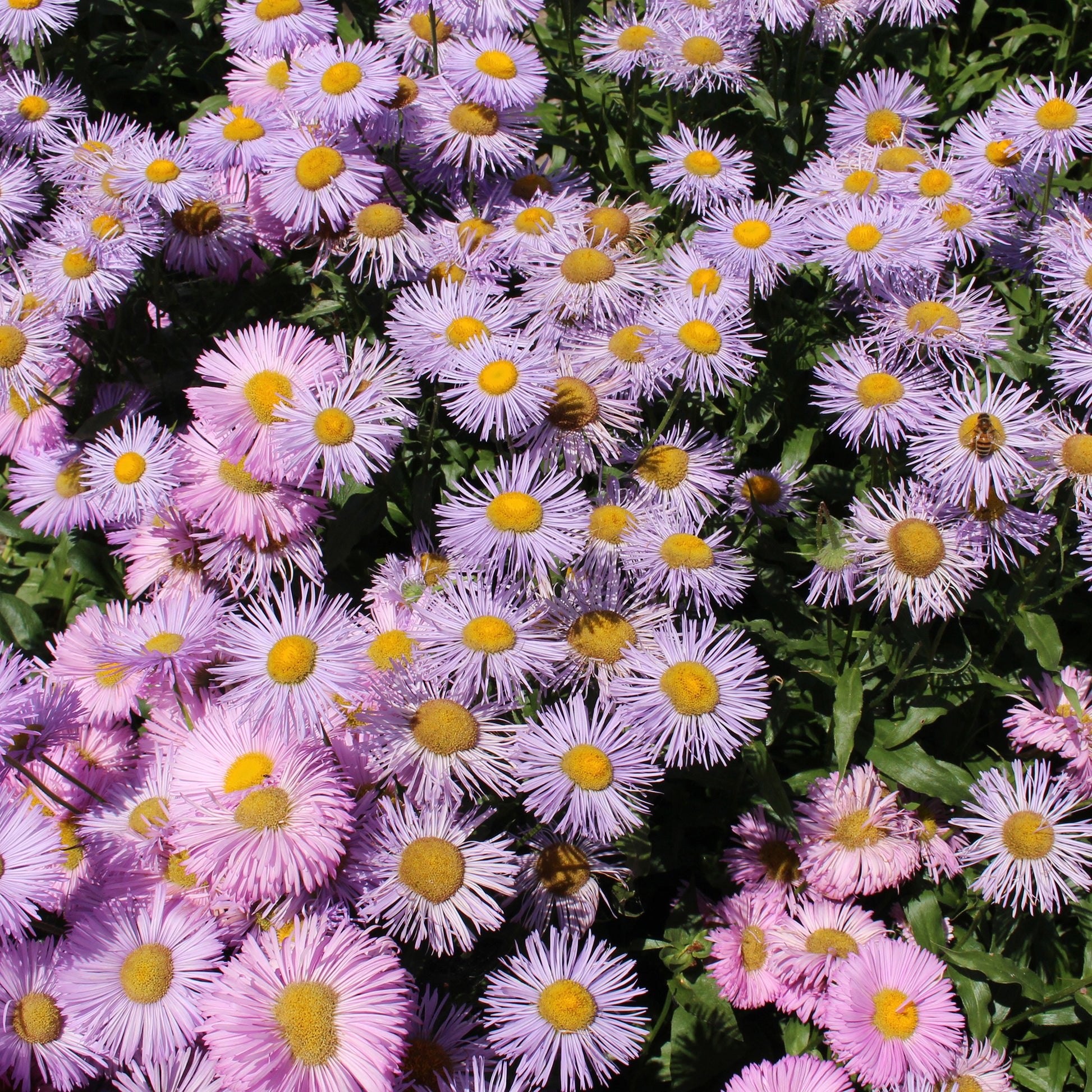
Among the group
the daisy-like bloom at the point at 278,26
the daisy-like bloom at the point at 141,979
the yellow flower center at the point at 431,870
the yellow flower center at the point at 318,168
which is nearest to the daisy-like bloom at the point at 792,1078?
the yellow flower center at the point at 431,870

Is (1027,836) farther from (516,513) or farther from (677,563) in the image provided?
(516,513)

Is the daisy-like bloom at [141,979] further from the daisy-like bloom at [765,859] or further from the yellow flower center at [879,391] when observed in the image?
the yellow flower center at [879,391]

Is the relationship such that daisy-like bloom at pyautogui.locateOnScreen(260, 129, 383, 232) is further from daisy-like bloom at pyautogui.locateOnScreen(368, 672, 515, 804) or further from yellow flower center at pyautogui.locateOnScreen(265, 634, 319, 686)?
daisy-like bloom at pyautogui.locateOnScreen(368, 672, 515, 804)

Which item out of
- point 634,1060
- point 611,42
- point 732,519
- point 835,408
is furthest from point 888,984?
point 611,42

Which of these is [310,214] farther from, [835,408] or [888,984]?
[888,984]

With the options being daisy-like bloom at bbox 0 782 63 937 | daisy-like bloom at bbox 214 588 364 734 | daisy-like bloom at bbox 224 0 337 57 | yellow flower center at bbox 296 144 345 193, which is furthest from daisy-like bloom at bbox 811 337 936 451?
daisy-like bloom at bbox 0 782 63 937

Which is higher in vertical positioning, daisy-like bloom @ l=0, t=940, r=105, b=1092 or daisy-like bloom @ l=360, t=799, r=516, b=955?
daisy-like bloom @ l=360, t=799, r=516, b=955
